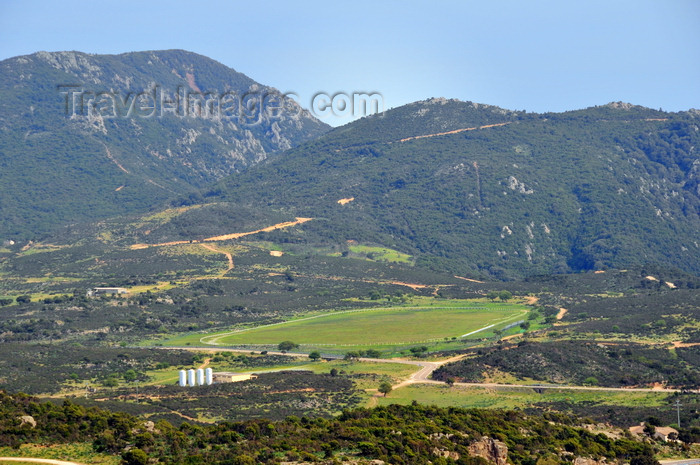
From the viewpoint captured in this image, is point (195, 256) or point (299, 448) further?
point (195, 256)

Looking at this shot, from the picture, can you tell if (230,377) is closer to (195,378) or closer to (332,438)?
(195,378)

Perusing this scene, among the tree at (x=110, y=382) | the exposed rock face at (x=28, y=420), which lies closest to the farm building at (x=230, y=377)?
the tree at (x=110, y=382)

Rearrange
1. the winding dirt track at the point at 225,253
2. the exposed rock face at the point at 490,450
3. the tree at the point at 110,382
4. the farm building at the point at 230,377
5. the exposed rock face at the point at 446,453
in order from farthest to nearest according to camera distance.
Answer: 1. the winding dirt track at the point at 225,253
2. the farm building at the point at 230,377
3. the tree at the point at 110,382
4. the exposed rock face at the point at 490,450
5. the exposed rock face at the point at 446,453

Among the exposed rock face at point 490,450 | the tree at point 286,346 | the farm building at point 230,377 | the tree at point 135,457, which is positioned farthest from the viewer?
the tree at point 286,346

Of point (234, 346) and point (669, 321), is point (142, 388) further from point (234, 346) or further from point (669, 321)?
point (669, 321)

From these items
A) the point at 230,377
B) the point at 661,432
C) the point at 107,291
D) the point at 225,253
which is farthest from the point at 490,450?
the point at 225,253

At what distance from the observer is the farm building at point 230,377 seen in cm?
9062

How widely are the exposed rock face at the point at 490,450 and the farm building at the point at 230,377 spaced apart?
41647 millimetres

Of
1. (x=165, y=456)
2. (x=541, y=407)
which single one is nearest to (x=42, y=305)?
(x=541, y=407)

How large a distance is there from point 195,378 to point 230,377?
3.90 m

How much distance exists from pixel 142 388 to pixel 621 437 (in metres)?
46.0

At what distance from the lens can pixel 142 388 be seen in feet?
287

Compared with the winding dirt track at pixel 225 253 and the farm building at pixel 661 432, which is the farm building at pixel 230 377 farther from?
the winding dirt track at pixel 225 253

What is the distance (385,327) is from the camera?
134 metres
